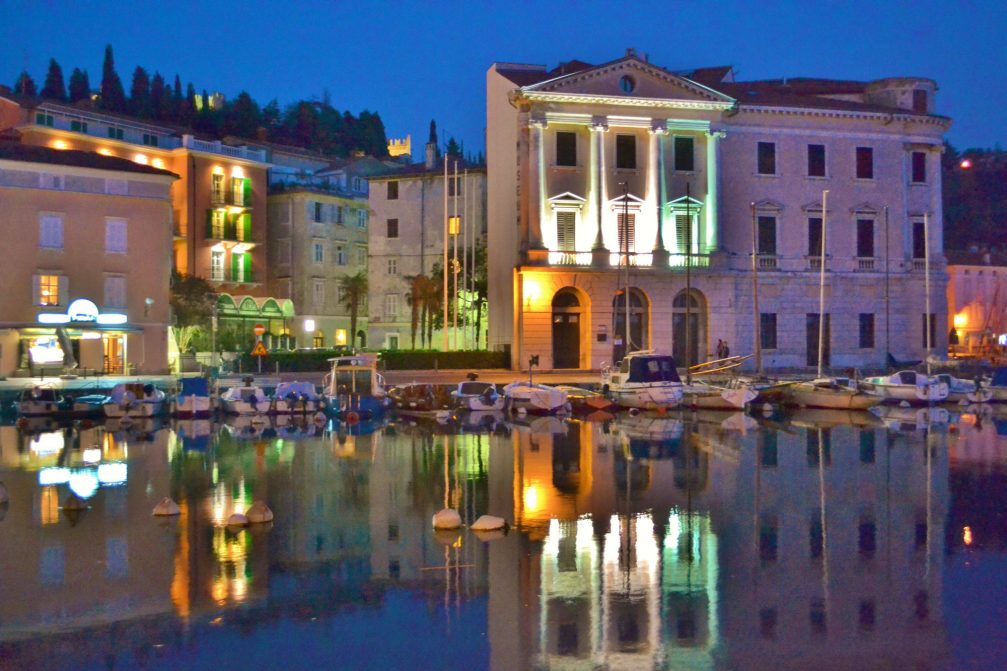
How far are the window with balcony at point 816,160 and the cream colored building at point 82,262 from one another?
36900 mm

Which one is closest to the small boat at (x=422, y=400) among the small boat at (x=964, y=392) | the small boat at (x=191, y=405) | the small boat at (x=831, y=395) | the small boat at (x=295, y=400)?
the small boat at (x=295, y=400)

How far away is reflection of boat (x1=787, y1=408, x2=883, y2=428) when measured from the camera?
38875 millimetres

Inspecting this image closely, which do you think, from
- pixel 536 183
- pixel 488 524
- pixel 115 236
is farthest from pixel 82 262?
pixel 488 524

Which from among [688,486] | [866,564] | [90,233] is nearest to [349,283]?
[90,233]

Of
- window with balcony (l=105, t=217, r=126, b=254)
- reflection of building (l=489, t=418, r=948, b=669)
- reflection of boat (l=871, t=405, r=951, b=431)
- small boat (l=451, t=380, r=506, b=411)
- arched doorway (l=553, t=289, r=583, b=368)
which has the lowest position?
reflection of boat (l=871, t=405, r=951, b=431)

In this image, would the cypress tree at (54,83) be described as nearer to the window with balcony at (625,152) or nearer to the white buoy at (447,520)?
the window with balcony at (625,152)

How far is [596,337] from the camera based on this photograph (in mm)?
59875

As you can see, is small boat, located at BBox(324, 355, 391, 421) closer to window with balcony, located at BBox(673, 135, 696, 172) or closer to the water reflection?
the water reflection

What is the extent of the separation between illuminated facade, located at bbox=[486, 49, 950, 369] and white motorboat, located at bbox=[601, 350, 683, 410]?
35.9 ft

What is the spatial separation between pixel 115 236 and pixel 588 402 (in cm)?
2868

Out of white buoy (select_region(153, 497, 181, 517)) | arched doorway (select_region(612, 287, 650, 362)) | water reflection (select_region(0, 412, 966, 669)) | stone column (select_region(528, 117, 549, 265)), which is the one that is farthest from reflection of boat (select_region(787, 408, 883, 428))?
white buoy (select_region(153, 497, 181, 517))

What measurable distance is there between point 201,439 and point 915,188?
1918 inches

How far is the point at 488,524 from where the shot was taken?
16922 millimetres

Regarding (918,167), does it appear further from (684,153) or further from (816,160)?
(684,153)
